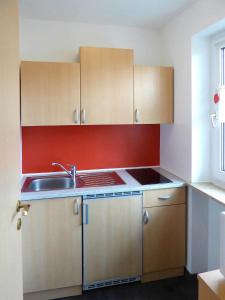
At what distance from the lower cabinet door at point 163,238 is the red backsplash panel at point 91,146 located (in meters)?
0.73

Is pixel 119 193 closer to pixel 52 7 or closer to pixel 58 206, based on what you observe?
pixel 58 206

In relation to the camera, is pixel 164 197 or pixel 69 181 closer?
pixel 164 197

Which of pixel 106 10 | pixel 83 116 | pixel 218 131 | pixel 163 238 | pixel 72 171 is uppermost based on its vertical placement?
pixel 106 10

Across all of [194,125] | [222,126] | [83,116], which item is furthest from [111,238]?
[222,126]

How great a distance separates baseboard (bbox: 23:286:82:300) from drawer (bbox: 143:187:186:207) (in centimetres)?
92

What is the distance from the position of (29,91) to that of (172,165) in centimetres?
152

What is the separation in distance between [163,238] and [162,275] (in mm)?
371

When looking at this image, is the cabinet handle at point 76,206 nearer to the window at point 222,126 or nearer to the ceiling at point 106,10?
the window at point 222,126

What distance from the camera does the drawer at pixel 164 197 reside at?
220 centimetres

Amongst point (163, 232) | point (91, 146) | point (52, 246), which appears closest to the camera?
point (52, 246)

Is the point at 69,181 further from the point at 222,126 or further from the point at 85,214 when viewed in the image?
the point at 222,126

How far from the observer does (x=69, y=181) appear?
2535 millimetres

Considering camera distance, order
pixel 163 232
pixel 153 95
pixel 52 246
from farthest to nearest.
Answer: pixel 153 95, pixel 163 232, pixel 52 246

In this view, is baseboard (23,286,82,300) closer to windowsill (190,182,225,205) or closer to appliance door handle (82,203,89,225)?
appliance door handle (82,203,89,225)
